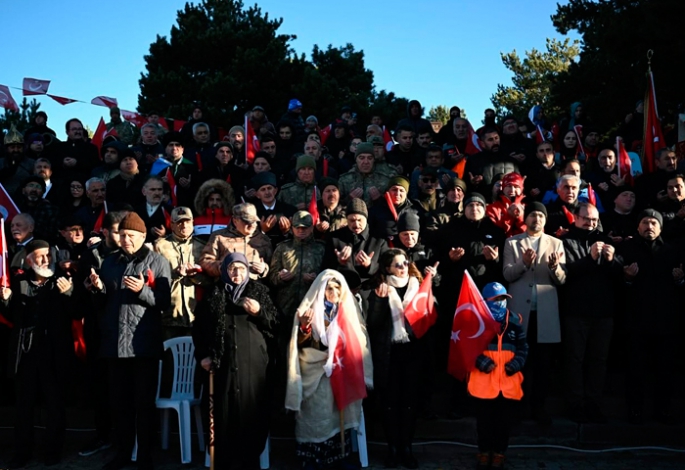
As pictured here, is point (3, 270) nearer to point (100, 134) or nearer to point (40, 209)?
point (40, 209)

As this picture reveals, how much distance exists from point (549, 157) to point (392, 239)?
3.51 m

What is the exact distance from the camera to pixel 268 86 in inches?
891

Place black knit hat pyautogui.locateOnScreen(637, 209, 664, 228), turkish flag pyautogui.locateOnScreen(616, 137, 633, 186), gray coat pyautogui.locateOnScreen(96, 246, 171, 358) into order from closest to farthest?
gray coat pyautogui.locateOnScreen(96, 246, 171, 358) < black knit hat pyautogui.locateOnScreen(637, 209, 664, 228) < turkish flag pyautogui.locateOnScreen(616, 137, 633, 186)

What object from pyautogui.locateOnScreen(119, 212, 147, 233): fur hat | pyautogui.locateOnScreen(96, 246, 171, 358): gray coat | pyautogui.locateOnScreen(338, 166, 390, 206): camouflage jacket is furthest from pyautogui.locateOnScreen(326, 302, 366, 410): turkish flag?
pyautogui.locateOnScreen(338, 166, 390, 206): camouflage jacket

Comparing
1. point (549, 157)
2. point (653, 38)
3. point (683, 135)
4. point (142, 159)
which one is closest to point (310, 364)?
point (549, 157)

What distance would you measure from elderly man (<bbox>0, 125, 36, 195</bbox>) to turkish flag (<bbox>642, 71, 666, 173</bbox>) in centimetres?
904

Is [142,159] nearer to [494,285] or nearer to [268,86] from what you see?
[494,285]

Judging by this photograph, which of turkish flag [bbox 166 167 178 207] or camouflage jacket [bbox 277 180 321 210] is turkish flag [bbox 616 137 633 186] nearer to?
camouflage jacket [bbox 277 180 321 210]

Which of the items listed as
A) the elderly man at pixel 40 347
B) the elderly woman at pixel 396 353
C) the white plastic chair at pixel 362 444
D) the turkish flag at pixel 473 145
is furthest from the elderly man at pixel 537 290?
the turkish flag at pixel 473 145

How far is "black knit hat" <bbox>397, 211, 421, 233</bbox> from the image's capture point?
7.35 meters

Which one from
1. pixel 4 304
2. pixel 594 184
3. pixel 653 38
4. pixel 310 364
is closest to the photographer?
pixel 310 364

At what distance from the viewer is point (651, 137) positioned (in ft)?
36.9

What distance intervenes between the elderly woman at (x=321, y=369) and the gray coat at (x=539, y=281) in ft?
5.62

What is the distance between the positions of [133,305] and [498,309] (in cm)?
324
